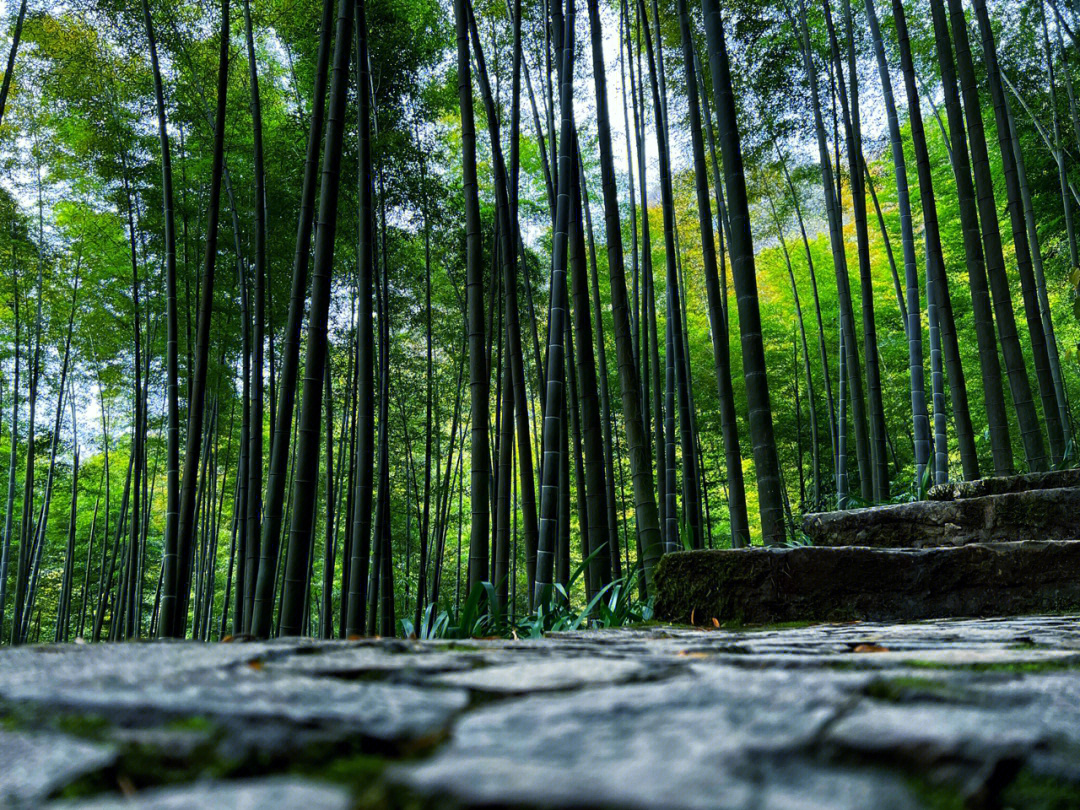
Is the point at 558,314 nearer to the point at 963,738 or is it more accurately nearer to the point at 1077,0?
the point at 963,738

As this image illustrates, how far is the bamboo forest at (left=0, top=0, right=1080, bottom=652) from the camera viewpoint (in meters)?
2.81

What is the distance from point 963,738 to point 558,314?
2381mm

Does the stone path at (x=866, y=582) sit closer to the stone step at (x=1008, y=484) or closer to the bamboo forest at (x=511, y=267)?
the bamboo forest at (x=511, y=267)

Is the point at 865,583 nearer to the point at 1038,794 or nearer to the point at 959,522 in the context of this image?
the point at 959,522

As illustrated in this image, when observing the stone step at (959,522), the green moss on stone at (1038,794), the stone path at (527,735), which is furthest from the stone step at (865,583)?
the green moss on stone at (1038,794)

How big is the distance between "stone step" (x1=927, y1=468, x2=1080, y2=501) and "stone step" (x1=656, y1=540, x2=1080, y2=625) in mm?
Answer: 780

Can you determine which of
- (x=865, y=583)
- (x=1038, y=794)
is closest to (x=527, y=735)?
(x=1038, y=794)

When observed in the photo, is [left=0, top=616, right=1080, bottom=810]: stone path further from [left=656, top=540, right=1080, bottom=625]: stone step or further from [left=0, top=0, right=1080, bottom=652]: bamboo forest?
[left=656, top=540, right=1080, bottom=625]: stone step

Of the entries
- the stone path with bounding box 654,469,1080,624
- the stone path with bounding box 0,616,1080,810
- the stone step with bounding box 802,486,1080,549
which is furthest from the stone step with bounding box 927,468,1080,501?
the stone path with bounding box 0,616,1080,810

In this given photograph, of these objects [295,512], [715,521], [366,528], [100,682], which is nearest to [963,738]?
[100,682]

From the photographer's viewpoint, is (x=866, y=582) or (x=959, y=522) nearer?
(x=866, y=582)

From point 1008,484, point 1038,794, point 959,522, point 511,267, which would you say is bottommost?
point 1038,794

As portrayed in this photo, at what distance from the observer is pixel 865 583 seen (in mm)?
2043

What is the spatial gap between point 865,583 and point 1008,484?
1221mm
